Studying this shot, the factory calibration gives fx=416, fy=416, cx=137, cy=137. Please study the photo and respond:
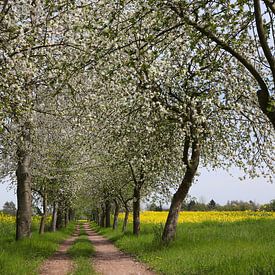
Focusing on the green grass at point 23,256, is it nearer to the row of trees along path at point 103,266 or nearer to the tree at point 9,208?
the row of trees along path at point 103,266

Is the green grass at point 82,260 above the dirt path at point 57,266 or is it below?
above

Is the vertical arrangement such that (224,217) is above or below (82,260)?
above

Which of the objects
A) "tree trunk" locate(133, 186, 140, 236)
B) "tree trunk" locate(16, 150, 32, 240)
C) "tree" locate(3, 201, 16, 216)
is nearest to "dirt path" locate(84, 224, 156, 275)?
"tree trunk" locate(16, 150, 32, 240)

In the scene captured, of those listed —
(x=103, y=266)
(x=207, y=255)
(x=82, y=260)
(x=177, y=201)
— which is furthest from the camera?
(x=177, y=201)

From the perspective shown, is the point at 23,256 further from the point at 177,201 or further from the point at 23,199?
the point at 177,201

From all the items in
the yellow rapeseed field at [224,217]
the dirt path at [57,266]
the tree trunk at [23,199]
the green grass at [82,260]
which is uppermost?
the tree trunk at [23,199]

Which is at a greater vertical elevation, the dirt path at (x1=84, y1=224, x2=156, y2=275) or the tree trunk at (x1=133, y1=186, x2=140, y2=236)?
the tree trunk at (x1=133, y1=186, x2=140, y2=236)

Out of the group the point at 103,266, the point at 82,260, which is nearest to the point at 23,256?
the point at 82,260

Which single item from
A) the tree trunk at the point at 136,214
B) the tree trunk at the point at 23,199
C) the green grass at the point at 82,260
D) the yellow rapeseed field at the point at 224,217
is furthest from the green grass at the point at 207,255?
the yellow rapeseed field at the point at 224,217

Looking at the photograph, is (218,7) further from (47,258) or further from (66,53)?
(47,258)

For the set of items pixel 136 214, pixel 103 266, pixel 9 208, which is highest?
pixel 9 208

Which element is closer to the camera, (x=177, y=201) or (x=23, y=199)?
(x=177, y=201)

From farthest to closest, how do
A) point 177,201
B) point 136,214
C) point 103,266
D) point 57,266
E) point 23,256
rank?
point 136,214, point 177,201, point 23,256, point 103,266, point 57,266

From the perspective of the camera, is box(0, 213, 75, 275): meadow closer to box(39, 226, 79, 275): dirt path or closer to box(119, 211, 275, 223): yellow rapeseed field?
box(39, 226, 79, 275): dirt path
